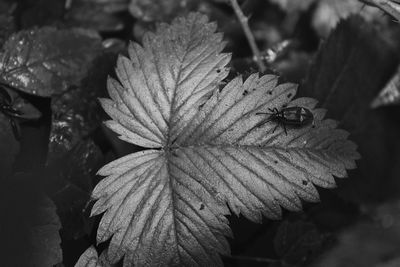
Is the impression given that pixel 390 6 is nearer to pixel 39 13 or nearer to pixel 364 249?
pixel 364 249

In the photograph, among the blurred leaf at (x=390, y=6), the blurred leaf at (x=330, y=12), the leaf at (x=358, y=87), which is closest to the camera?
the blurred leaf at (x=390, y=6)

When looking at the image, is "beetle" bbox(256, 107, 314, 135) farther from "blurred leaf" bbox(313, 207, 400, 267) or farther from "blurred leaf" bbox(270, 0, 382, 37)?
"blurred leaf" bbox(270, 0, 382, 37)

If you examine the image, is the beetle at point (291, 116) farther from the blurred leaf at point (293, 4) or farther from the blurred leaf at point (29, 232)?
the blurred leaf at point (293, 4)

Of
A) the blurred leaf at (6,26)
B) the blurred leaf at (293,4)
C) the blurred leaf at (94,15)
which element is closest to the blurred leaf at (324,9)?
the blurred leaf at (293,4)

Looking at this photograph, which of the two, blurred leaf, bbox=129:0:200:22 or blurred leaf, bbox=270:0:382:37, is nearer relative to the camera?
blurred leaf, bbox=129:0:200:22

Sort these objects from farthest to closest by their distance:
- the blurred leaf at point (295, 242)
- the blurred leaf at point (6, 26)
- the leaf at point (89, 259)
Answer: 1. the blurred leaf at point (6, 26)
2. the blurred leaf at point (295, 242)
3. the leaf at point (89, 259)

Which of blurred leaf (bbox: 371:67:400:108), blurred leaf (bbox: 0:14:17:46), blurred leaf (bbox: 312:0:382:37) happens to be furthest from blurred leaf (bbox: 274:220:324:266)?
blurred leaf (bbox: 0:14:17:46)

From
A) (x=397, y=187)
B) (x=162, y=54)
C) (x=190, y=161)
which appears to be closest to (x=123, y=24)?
(x=162, y=54)

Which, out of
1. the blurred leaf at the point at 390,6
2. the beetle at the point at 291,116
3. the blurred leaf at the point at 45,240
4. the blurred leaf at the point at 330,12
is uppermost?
the blurred leaf at the point at 330,12
